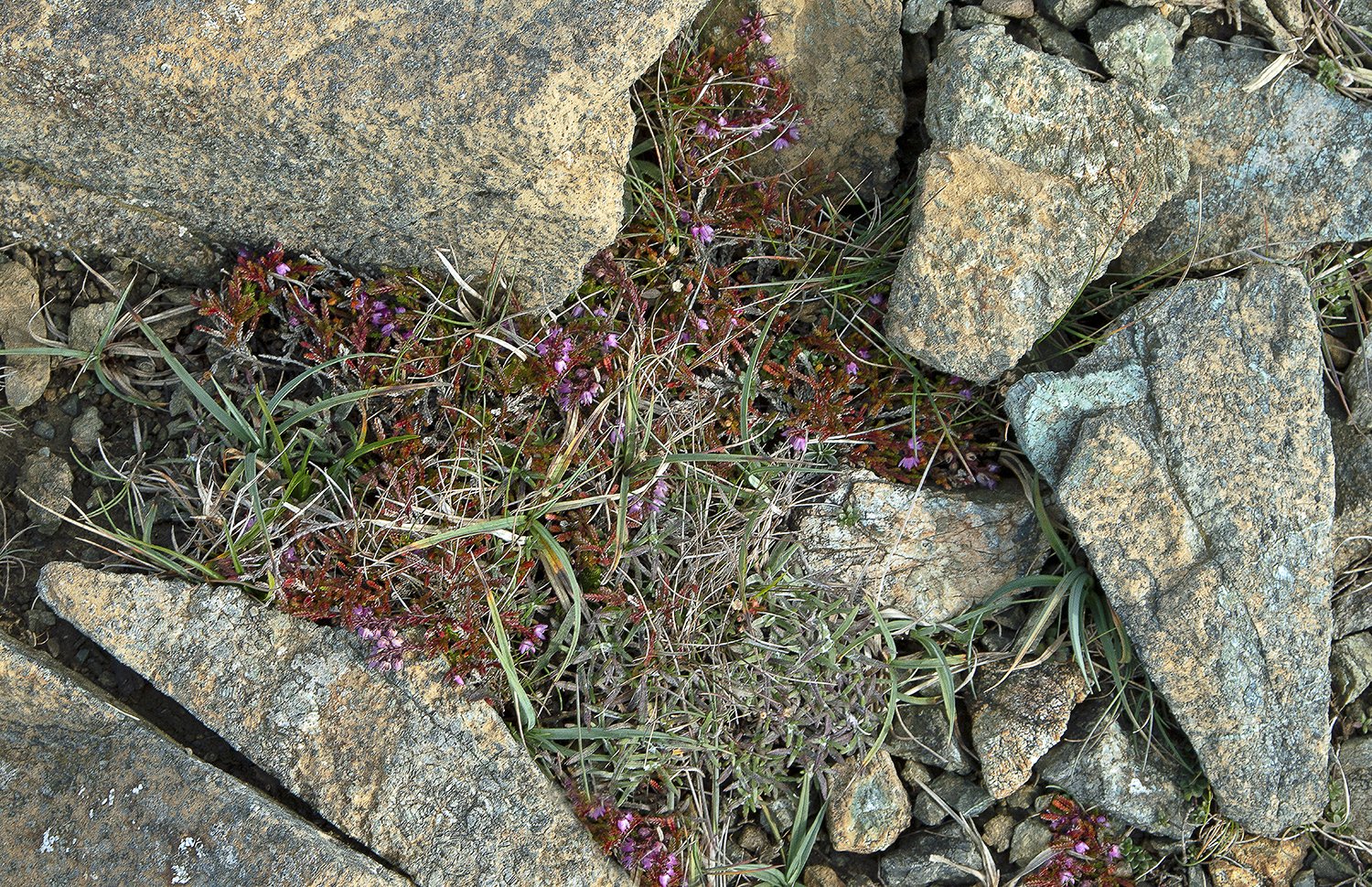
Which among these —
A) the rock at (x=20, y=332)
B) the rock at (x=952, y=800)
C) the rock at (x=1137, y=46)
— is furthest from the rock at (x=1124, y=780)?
the rock at (x=20, y=332)

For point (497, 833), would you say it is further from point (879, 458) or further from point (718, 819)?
point (879, 458)

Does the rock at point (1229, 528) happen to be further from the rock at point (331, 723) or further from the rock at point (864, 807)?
the rock at point (331, 723)

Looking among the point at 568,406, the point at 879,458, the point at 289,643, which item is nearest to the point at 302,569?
the point at 289,643

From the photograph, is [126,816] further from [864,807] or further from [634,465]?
[864,807]

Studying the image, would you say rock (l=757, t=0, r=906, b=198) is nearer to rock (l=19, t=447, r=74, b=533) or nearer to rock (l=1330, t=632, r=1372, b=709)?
rock (l=1330, t=632, r=1372, b=709)

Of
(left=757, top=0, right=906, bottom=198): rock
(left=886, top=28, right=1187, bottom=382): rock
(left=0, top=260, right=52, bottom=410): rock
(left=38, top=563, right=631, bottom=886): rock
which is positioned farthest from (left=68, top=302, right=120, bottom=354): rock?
(left=886, top=28, right=1187, bottom=382): rock

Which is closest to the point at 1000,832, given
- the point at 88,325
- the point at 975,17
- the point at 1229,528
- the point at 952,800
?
the point at 952,800

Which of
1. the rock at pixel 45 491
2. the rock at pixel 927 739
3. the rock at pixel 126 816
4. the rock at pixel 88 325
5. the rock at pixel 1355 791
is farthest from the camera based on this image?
the rock at pixel 927 739
